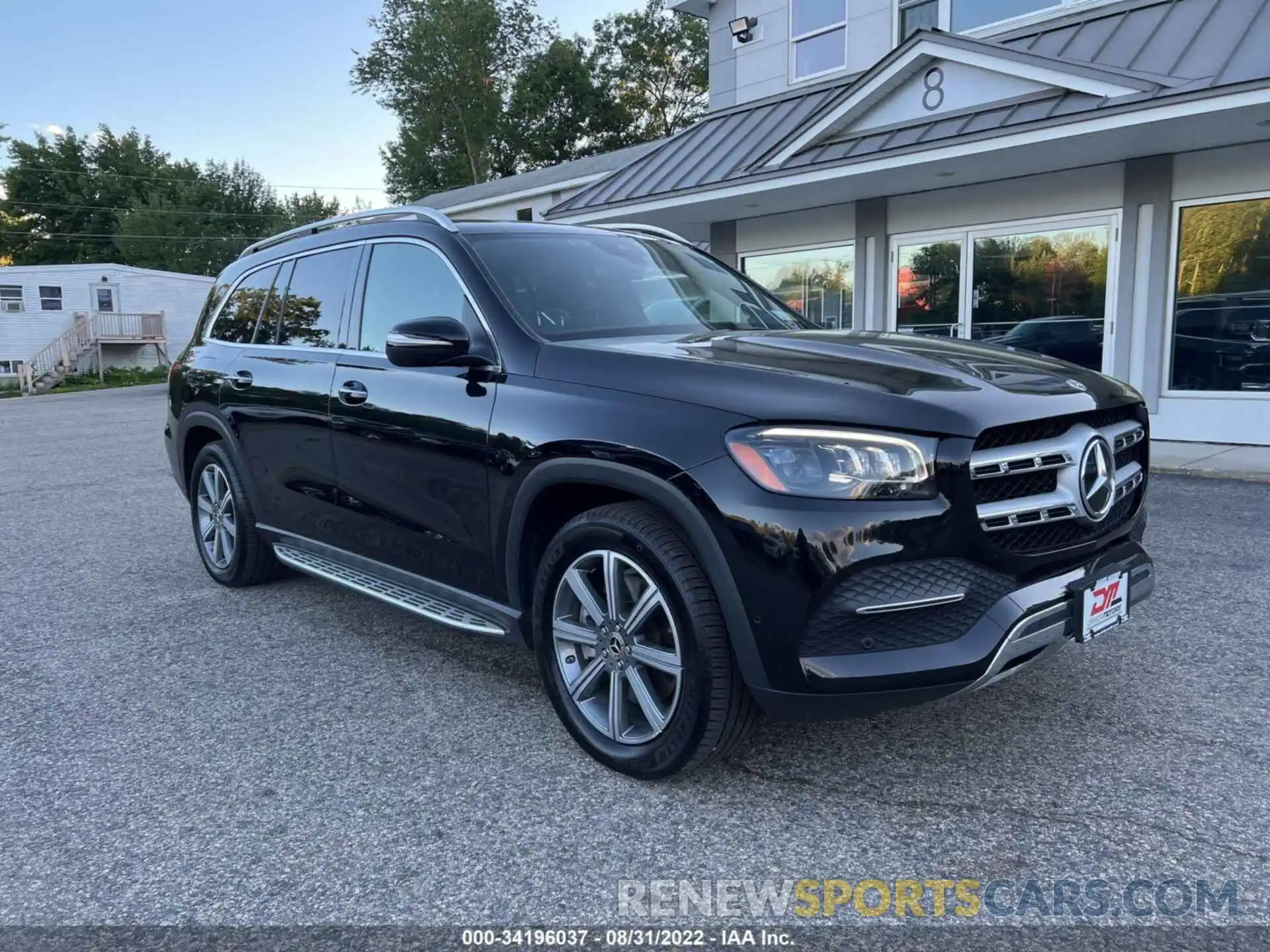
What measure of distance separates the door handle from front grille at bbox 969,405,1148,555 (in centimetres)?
247

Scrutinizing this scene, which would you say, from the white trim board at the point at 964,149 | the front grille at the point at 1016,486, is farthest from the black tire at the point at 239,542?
the white trim board at the point at 964,149

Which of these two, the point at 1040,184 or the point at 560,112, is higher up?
the point at 560,112

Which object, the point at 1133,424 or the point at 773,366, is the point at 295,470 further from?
the point at 1133,424

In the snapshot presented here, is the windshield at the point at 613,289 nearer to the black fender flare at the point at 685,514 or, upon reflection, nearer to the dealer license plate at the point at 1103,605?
the black fender flare at the point at 685,514

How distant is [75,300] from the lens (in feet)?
123

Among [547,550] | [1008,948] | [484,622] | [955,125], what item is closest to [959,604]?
[1008,948]

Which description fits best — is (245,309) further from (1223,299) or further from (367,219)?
(1223,299)

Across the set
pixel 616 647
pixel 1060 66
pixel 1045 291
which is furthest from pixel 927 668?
pixel 1045 291

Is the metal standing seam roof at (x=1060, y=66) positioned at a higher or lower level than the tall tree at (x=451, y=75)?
lower

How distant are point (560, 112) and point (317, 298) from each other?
43026 mm

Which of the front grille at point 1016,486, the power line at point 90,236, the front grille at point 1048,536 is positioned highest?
the power line at point 90,236

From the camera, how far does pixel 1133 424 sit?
10.3 ft

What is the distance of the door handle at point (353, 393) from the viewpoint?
152 inches

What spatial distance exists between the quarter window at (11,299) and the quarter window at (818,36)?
113 feet
